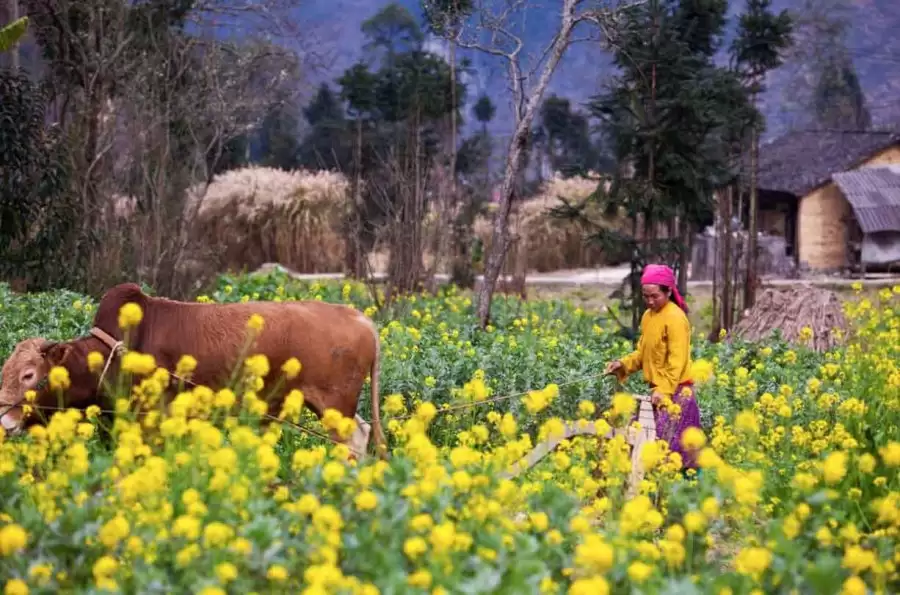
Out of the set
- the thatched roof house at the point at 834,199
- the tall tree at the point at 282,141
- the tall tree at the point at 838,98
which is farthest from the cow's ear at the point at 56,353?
the tall tree at the point at 838,98

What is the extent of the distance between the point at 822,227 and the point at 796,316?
60.7 ft

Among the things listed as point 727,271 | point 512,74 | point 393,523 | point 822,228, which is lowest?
point 393,523

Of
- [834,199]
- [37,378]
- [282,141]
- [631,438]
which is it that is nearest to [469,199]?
[834,199]

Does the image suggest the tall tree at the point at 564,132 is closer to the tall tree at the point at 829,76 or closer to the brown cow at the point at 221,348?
the tall tree at the point at 829,76

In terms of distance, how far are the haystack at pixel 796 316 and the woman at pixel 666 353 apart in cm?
526

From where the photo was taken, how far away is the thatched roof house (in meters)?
27.0

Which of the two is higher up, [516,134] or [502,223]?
[516,134]

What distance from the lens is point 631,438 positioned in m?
6.24

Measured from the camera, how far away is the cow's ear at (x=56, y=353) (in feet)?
18.1

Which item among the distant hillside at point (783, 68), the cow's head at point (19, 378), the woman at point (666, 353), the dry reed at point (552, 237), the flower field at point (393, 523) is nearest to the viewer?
the flower field at point (393, 523)

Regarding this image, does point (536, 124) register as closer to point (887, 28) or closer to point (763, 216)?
point (763, 216)

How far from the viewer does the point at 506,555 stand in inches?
142

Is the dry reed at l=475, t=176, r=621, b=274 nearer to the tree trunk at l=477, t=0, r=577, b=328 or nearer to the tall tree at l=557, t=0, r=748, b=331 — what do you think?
the tall tree at l=557, t=0, r=748, b=331

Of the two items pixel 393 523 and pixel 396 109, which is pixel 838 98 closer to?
pixel 396 109
